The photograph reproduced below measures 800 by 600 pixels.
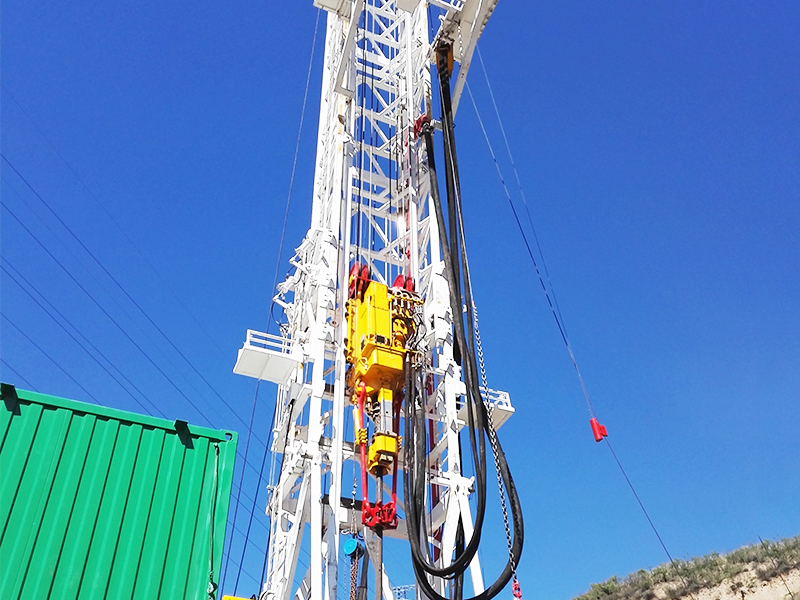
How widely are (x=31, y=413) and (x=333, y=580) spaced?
16.5 feet

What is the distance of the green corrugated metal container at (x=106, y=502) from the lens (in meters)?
8.34

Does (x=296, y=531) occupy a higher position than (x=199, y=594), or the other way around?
(x=296, y=531)

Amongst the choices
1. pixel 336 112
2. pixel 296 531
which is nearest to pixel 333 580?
pixel 296 531

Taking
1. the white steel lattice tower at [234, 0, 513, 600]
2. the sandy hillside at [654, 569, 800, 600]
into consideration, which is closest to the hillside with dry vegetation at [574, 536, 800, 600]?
the sandy hillside at [654, 569, 800, 600]

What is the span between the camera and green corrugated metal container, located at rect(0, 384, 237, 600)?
8.34 metres

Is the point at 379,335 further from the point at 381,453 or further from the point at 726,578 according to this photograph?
the point at 726,578

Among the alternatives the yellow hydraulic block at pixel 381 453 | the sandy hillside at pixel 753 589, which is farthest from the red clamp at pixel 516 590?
the sandy hillside at pixel 753 589

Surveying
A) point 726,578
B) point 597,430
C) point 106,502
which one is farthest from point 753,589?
point 106,502

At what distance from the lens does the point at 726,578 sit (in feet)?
76.9

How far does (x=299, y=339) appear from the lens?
15.4 meters

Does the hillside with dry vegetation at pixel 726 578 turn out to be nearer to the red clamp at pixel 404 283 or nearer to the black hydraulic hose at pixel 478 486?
the red clamp at pixel 404 283

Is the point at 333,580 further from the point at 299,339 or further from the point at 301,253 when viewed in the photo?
the point at 301,253

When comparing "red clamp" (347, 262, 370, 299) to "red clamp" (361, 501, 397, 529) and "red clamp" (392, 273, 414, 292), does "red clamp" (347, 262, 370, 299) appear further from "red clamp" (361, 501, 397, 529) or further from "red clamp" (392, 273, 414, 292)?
"red clamp" (361, 501, 397, 529)

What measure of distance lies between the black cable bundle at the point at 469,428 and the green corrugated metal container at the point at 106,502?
8.88ft
